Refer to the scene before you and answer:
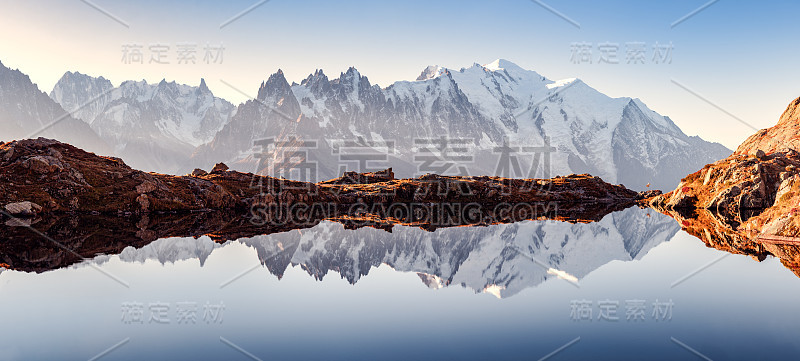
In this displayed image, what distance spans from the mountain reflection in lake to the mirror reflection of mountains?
12.5 inches

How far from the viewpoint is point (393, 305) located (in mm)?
26016

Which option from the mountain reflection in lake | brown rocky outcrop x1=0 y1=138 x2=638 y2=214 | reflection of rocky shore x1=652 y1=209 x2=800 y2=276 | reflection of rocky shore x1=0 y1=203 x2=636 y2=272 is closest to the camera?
the mountain reflection in lake

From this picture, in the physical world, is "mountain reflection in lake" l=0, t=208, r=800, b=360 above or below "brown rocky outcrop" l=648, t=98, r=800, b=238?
below

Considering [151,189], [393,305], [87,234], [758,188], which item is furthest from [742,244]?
[151,189]

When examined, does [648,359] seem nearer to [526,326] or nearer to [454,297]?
[526,326]

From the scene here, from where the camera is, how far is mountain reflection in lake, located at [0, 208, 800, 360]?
62.3 feet

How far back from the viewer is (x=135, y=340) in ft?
64.5

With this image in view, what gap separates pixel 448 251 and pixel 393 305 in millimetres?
22049

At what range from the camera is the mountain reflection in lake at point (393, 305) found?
19000 mm

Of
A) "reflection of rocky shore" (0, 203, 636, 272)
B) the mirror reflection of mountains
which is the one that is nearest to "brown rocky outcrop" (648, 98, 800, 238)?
the mirror reflection of mountains

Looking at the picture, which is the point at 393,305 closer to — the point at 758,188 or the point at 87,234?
the point at 87,234

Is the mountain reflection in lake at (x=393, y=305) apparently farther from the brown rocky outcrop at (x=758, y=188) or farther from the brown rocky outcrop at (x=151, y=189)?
the brown rocky outcrop at (x=151, y=189)

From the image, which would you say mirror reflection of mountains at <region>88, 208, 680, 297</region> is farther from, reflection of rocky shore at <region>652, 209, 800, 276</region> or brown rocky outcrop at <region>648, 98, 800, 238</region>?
brown rocky outcrop at <region>648, 98, 800, 238</region>

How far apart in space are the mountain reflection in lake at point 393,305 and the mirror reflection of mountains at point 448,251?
12.5 inches
